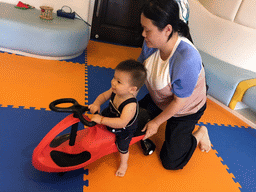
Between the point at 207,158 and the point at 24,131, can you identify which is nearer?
the point at 24,131

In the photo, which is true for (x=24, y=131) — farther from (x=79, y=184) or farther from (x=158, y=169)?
(x=158, y=169)

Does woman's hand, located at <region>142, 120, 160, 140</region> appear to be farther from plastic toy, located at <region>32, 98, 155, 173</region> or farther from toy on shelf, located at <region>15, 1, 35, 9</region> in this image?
toy on shelf, located at <region>15, 1, 35, 9</region>

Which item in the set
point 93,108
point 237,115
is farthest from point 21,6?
point 237,115

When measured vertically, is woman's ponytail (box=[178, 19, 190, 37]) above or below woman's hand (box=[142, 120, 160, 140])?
above

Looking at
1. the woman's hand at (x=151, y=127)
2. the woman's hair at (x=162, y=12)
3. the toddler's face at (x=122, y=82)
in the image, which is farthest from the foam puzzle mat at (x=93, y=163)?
the woman's hair at (x=162, y=12)

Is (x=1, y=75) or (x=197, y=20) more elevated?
(x=197, y=20)

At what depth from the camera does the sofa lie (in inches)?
98.7

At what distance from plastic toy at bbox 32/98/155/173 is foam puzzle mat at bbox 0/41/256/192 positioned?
6.4 inches

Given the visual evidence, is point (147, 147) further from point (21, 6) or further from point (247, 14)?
point (21, 6)

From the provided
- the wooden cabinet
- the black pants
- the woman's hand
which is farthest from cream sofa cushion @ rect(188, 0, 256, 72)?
the woman's hand

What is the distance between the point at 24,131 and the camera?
160 centimetres

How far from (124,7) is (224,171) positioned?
3.02 m

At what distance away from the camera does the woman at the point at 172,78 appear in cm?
118

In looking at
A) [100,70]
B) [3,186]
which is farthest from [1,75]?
[3,186]
